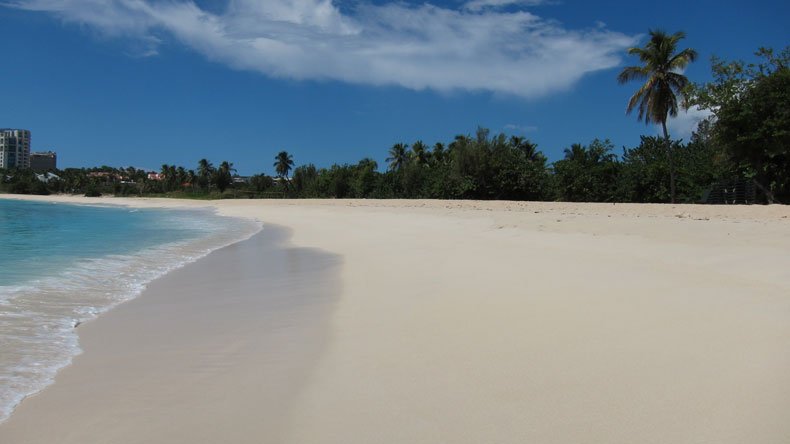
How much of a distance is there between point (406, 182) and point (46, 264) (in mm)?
35004

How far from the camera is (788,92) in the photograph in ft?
67.4

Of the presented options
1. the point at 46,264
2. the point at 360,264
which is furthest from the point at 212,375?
the point at 46,264

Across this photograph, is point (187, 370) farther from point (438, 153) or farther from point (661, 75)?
point (438, 153)

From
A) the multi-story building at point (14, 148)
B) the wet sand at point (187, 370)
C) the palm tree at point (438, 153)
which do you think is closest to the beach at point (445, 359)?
the wet sand at point (187, 370)

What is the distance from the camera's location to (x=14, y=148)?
186m

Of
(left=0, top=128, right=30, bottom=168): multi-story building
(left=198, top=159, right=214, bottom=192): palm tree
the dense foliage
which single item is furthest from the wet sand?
(left=0, top=128, right=30, bottom=168): multi-story building

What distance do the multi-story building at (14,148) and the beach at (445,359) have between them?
217 meters

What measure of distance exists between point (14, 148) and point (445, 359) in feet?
748

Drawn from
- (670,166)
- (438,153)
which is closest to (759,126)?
(670,166)

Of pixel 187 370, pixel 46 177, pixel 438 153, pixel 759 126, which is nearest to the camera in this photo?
pixel 187 370

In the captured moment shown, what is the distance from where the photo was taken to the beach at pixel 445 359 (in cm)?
253

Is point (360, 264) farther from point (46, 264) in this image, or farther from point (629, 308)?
point (46, 264)

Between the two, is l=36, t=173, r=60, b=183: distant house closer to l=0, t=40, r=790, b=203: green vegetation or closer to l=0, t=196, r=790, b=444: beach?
l=0, t=40, r=790, b=203: green vegetation

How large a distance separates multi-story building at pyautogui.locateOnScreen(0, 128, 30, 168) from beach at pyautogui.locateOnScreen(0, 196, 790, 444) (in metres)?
217
